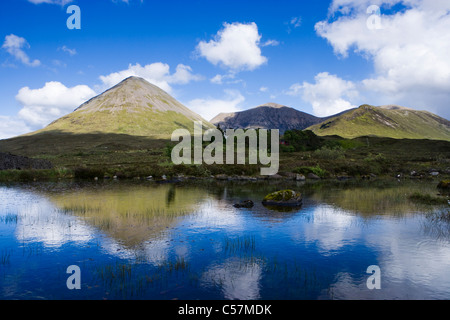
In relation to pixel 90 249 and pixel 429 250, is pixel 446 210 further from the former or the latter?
pixel 90 249

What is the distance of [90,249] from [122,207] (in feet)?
38.0

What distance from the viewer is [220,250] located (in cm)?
1714

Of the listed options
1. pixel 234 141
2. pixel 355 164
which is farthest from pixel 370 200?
pixel 234 141

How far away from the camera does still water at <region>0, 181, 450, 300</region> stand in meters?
12.4
